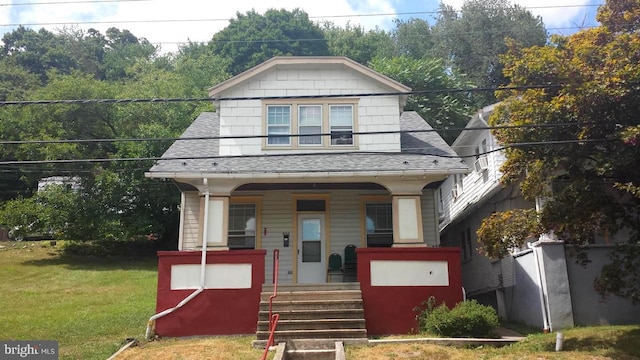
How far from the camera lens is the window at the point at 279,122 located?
1513 centimetres

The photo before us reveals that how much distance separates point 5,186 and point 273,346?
88.3ft

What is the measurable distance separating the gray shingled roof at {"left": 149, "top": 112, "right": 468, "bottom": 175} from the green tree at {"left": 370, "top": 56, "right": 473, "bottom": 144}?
17156 mm

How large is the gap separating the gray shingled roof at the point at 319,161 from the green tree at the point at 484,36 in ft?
86.9

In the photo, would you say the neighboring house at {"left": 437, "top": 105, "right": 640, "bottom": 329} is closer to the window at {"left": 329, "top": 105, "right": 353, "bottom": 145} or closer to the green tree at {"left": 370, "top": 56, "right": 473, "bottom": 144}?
the window at {"left": 329, "top": 105, "right": 353, "bottom": 145}

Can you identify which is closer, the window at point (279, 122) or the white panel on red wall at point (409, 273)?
the white panel on red wall at point (409, 273)

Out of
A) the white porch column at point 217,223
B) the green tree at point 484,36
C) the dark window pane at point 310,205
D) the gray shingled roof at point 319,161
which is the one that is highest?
the green tree at point 484,36

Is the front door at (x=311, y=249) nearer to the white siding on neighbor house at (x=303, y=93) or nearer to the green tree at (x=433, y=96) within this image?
the white siding on neighbor house at (x=303, y=93)

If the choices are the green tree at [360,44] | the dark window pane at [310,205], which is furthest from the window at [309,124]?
the green tree at [360,44]

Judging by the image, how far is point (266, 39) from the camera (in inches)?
1922

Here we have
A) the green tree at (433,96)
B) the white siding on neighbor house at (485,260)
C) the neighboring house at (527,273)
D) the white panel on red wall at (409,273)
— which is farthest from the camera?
the green tree at (433,96)

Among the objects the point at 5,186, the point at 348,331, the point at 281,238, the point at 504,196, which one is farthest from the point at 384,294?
the point at 5,186

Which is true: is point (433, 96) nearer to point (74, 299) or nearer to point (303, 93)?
point (303, 93)

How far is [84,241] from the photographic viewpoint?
2578 centimetres

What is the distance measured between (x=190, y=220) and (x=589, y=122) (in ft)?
34.0
